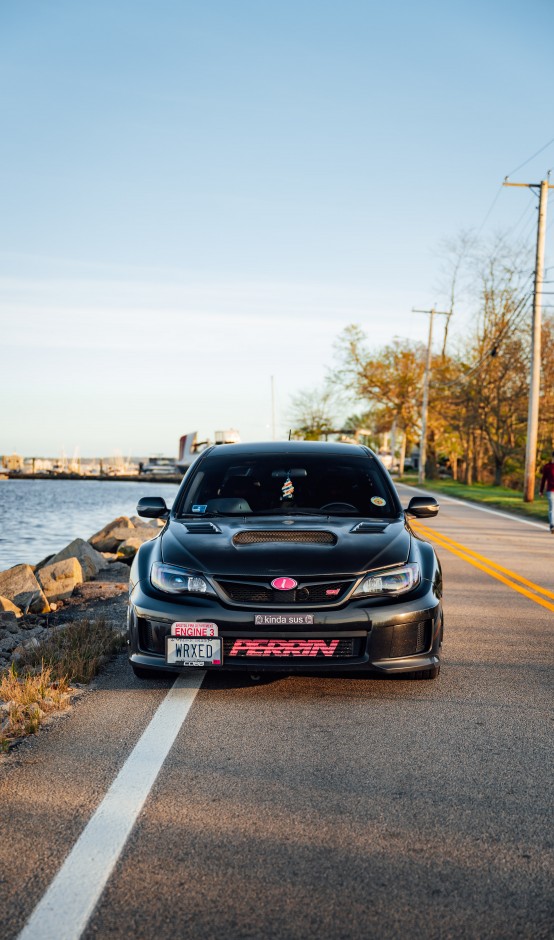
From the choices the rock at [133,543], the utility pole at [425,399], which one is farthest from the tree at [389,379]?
the rock at [133,543]

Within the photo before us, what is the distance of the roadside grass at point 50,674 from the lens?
17.9 ft

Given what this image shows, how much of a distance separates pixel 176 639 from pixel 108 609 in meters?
4.69

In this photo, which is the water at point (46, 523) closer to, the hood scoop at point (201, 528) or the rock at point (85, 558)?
the rock at point (85, 558)

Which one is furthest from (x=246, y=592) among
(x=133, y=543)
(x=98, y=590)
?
(x=133, y=543)

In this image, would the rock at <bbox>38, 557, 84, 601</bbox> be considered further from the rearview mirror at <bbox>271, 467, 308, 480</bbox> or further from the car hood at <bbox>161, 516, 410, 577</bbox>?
the car hood at <bbox>161, 516, 410, 577</bbox>

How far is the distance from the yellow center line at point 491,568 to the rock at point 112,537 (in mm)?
7356

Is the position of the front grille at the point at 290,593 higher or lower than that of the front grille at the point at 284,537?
lower

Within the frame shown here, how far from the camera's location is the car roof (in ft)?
26.6

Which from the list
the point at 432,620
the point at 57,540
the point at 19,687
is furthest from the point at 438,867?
the point at 57,540

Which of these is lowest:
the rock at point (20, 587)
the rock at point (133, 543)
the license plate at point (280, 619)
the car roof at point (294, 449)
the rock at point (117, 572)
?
the rock at point (133, 543)

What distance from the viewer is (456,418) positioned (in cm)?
5619

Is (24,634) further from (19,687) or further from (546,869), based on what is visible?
(546,869)

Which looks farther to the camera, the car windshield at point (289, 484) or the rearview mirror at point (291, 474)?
the rearview mirror at point (291, 474)

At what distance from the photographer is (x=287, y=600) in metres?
5.84
